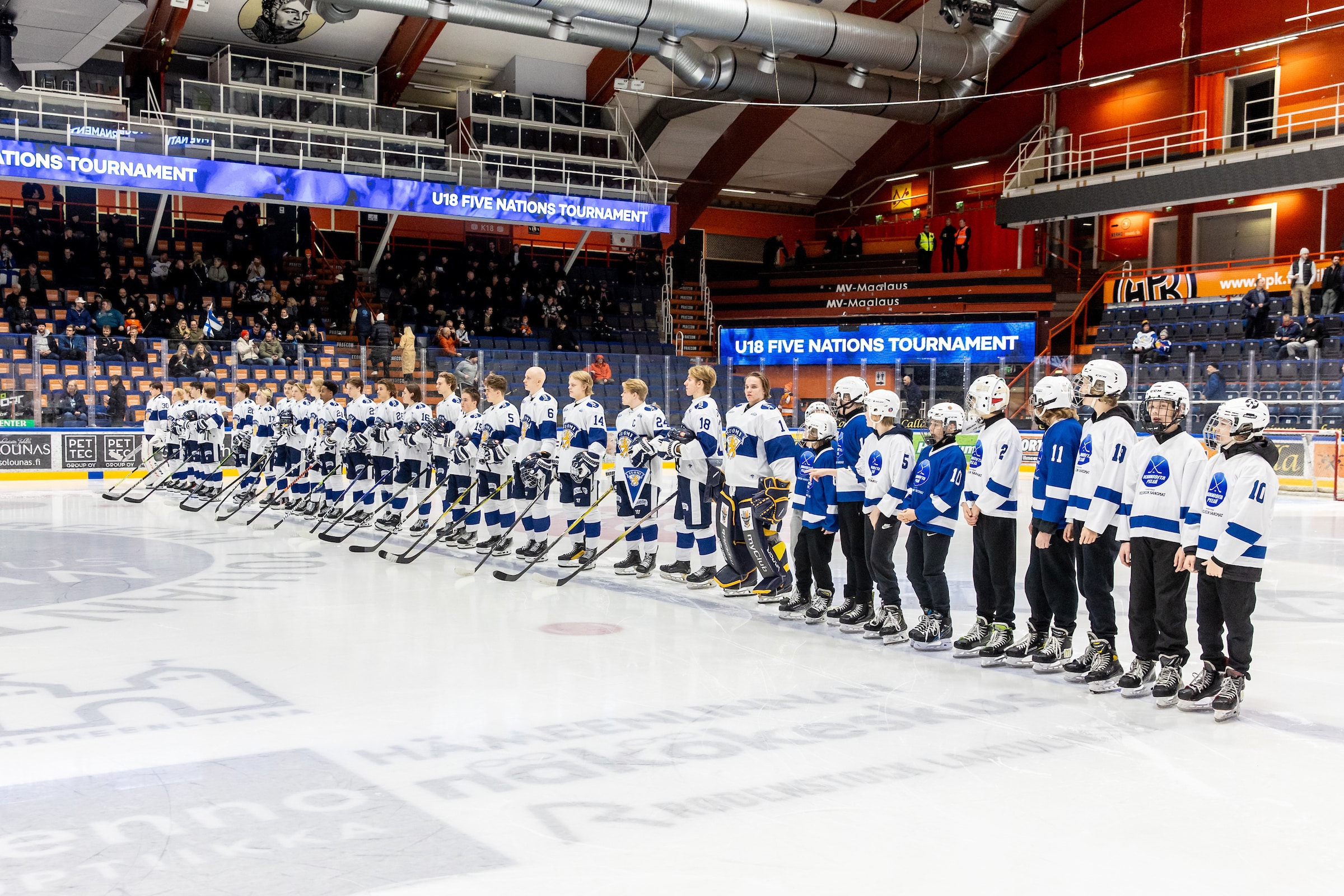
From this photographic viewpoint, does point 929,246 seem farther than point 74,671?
Yes

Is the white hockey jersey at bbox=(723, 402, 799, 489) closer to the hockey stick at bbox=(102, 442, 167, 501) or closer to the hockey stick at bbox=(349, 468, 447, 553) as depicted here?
the hockey stick at bbox=(349, 468, 447, 553)

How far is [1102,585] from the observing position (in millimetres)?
5777

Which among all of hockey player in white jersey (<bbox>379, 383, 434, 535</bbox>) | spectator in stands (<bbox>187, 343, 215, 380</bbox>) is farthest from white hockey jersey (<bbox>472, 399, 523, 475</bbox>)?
spectator in stands (<bbox>187, 343, 215, 380</bbox>)

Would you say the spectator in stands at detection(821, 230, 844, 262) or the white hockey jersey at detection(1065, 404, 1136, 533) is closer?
the white hockey jersey at detection(1065, 404, 1136, 533)

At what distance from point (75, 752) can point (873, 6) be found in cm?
2417

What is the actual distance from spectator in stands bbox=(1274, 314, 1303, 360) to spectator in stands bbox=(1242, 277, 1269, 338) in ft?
2.88

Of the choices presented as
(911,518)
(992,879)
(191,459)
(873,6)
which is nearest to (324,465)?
(191,459)

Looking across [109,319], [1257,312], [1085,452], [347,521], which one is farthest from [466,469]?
[1257,312]

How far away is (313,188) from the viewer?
22.2 meters

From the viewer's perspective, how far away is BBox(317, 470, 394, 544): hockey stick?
11172mm

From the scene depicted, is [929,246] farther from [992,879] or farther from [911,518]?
[992,879]

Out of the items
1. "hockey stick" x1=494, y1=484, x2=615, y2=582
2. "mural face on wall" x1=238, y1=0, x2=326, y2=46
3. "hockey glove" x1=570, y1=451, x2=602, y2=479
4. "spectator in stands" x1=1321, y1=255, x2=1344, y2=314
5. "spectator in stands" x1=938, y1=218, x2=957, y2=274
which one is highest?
"mural face on wall" x1=238, y1=0, x2=326, y2=46

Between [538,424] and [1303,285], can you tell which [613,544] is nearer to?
[538,424]

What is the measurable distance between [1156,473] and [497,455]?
616 centimetres
